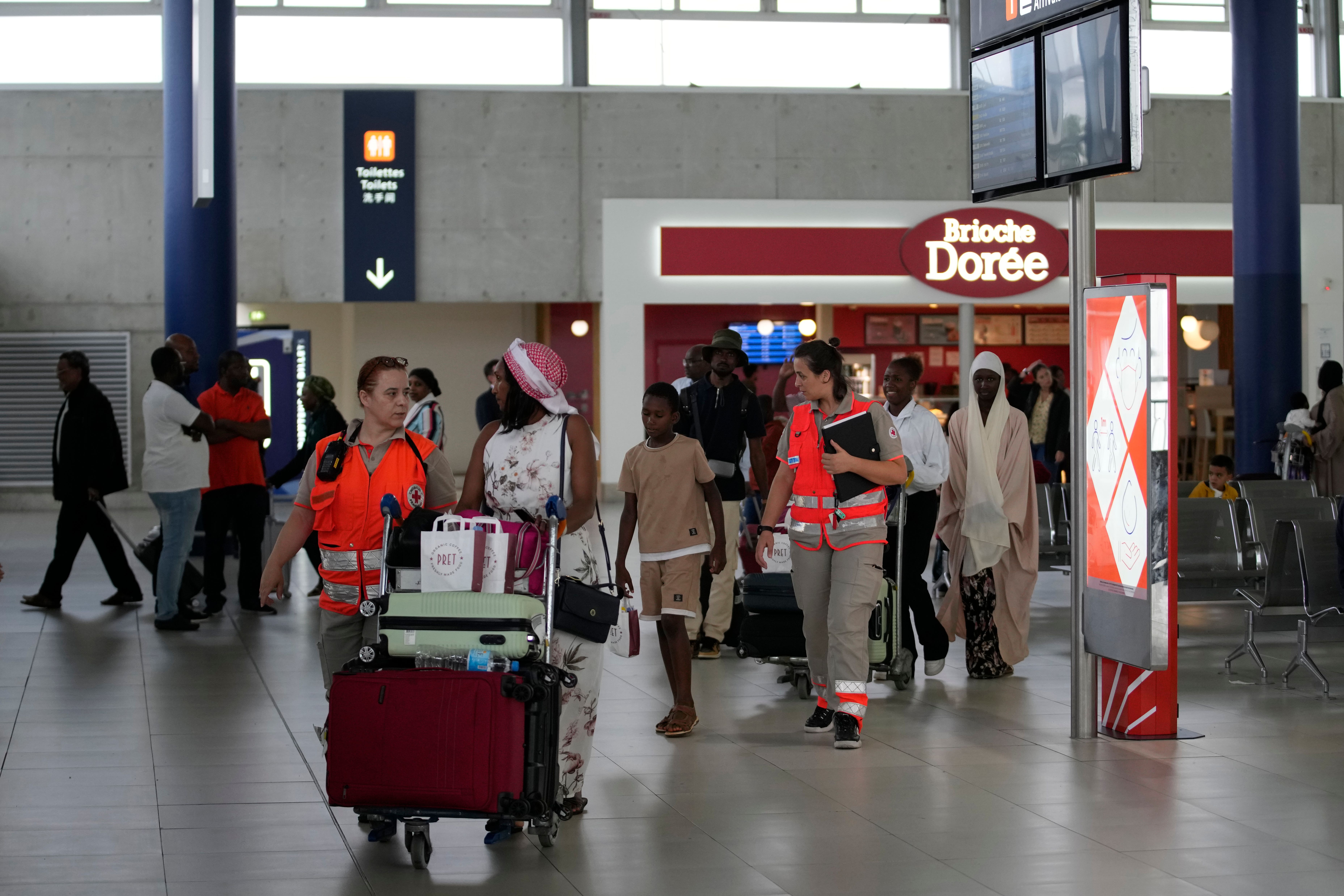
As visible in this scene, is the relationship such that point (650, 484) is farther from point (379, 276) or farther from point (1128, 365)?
point (379, 276)

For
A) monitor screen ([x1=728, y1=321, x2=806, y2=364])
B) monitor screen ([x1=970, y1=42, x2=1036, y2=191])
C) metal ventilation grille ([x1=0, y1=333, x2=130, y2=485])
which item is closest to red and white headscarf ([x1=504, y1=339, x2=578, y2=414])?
monitor screen ([x1=970, y1=42, x2=1036, y2=191])

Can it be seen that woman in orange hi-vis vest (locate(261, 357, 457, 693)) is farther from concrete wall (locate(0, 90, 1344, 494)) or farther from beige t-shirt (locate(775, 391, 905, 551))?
concrete wall (locate(0, 90, 1344, 494))

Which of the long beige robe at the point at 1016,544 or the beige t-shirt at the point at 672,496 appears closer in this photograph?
the beige t-shirt at the point at 672,496

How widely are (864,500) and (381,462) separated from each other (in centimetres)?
210

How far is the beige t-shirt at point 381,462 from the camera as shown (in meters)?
4.71

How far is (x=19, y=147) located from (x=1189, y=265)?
14789mm

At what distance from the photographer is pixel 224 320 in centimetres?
1199

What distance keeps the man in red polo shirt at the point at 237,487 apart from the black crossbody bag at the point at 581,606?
5.49 metres

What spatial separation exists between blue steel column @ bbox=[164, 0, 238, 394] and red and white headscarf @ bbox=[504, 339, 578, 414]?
7.69 metres

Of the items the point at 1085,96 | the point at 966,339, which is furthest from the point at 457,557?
the point at 966,339

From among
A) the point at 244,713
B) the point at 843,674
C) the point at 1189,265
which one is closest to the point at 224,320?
the point at 244,713

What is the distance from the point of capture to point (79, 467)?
9.60 meters

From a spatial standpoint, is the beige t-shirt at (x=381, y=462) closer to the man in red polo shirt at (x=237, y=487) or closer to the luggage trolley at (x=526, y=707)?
the luggage trolley at (x=526, y=707)

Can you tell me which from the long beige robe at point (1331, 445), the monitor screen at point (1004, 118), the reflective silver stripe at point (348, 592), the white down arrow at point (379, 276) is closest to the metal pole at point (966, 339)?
the long beige robe at point (1331, 445)
